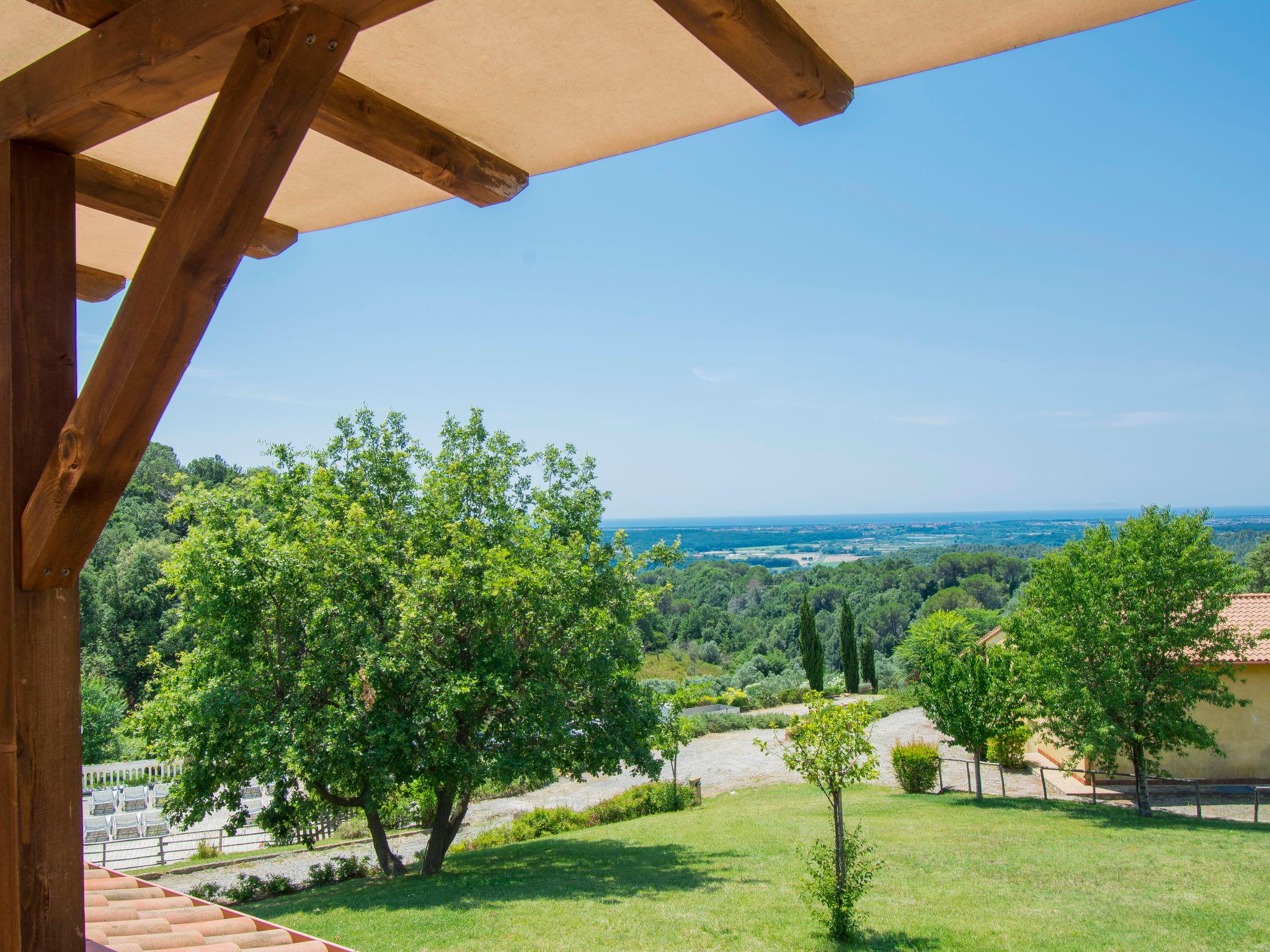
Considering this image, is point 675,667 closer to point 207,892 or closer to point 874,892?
point 207,892

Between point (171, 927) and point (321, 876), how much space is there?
968 centimetres

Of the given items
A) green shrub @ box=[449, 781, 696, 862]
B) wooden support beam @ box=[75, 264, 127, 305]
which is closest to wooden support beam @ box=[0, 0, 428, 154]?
wooden support beam @ box=[75, 264, 127, 305]

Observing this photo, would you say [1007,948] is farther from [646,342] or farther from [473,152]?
[646,342]

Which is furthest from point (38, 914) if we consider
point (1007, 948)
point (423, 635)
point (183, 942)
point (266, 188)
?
point (423, 635)

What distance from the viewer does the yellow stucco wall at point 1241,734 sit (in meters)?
15.7

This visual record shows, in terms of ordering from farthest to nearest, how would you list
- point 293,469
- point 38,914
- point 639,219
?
1. point 639,219
2. point 293,469
3. point 38,914

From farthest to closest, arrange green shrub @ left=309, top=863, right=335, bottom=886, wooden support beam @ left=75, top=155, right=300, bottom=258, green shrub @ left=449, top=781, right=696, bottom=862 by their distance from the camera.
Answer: green shrub @ left=449, top=781, right=696, bottom=862, green shrub @ left=309, top=863, right=335, bottom=886, wooden support beam @ left=75, top=155, right=300, bottom=258

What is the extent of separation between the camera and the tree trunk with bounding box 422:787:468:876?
11.2 m

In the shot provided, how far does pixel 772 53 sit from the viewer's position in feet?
4.76

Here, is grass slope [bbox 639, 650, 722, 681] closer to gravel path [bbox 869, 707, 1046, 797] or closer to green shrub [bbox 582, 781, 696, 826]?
gravel path [bbox 869, 707, 1046, 797]

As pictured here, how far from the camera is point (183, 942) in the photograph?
2838mm

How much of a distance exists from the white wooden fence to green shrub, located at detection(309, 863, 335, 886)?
346 inches

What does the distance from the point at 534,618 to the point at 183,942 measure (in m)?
7.72

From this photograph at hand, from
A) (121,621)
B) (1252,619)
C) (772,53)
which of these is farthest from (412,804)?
(121,621)
